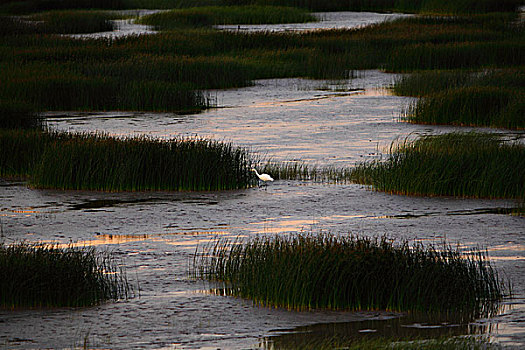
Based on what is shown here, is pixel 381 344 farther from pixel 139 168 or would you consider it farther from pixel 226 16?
pixel 226 16

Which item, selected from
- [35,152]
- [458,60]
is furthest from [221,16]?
[35,152]

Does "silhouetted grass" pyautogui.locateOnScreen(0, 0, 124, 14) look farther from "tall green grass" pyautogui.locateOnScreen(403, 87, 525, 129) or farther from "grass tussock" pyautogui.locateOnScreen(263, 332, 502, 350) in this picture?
"grass tussock" pyautogui.locateOnScreen(263, 332, 502, 350)

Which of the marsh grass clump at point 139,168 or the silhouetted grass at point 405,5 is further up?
the silhouetted grass at point 405,5

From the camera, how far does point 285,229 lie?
10.8 meters

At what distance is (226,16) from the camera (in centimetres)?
4972

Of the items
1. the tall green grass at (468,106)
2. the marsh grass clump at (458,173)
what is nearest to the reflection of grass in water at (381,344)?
the marsh grass clump at (458,173)

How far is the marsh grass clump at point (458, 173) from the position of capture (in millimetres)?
12844

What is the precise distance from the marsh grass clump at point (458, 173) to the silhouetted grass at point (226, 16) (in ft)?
106

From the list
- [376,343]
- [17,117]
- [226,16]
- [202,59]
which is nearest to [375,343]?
[376,343]

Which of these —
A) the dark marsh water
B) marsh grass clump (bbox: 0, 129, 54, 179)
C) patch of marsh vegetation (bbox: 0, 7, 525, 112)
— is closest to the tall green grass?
the dark marsh water

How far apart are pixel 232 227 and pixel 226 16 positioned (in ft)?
130

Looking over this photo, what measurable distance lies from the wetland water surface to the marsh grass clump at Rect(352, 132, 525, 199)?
27 cm

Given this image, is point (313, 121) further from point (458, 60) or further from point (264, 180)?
point (458, 60)

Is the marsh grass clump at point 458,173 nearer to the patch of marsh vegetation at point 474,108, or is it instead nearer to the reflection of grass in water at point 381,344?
the patch of marsh vegetation at point 474,108
